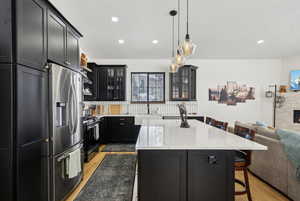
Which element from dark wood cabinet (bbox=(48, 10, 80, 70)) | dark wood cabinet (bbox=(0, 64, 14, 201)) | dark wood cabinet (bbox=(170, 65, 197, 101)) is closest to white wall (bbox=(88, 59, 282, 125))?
dark wood cabinet (bbox=(170, 65, 197, 101))

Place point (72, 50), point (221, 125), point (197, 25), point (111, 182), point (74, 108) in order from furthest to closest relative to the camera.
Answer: point (197, 25)
point (221, 125)
point (111, 182)
point (72, 50)
point (74, 108)

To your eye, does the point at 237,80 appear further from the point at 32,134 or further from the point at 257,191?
the point at 32,134

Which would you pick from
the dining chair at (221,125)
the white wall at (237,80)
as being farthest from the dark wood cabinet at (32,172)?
the white wall at (237,80)

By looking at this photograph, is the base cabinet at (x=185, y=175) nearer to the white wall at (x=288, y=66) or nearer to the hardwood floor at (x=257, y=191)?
the hardwood floor at (x=257, y=191)

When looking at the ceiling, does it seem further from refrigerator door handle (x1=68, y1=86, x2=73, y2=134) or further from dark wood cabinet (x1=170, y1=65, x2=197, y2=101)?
refrigerator door handle (x1=68, y1=86, x2=73, y2=134)

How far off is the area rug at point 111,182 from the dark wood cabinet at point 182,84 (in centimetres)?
269

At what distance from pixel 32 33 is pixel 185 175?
2225 mm

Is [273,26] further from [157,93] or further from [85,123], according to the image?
[85,123]

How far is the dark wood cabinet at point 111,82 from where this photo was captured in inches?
192

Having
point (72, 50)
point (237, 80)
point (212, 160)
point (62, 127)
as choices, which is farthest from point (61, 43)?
point (237, 80)

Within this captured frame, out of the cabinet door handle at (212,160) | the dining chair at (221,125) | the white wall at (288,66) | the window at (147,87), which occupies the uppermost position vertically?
the white wall at (288,66)

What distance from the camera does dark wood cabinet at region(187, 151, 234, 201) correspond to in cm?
150

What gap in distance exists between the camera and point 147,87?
5.34 metres

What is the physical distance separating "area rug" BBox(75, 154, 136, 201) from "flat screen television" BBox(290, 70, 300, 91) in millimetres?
6101
